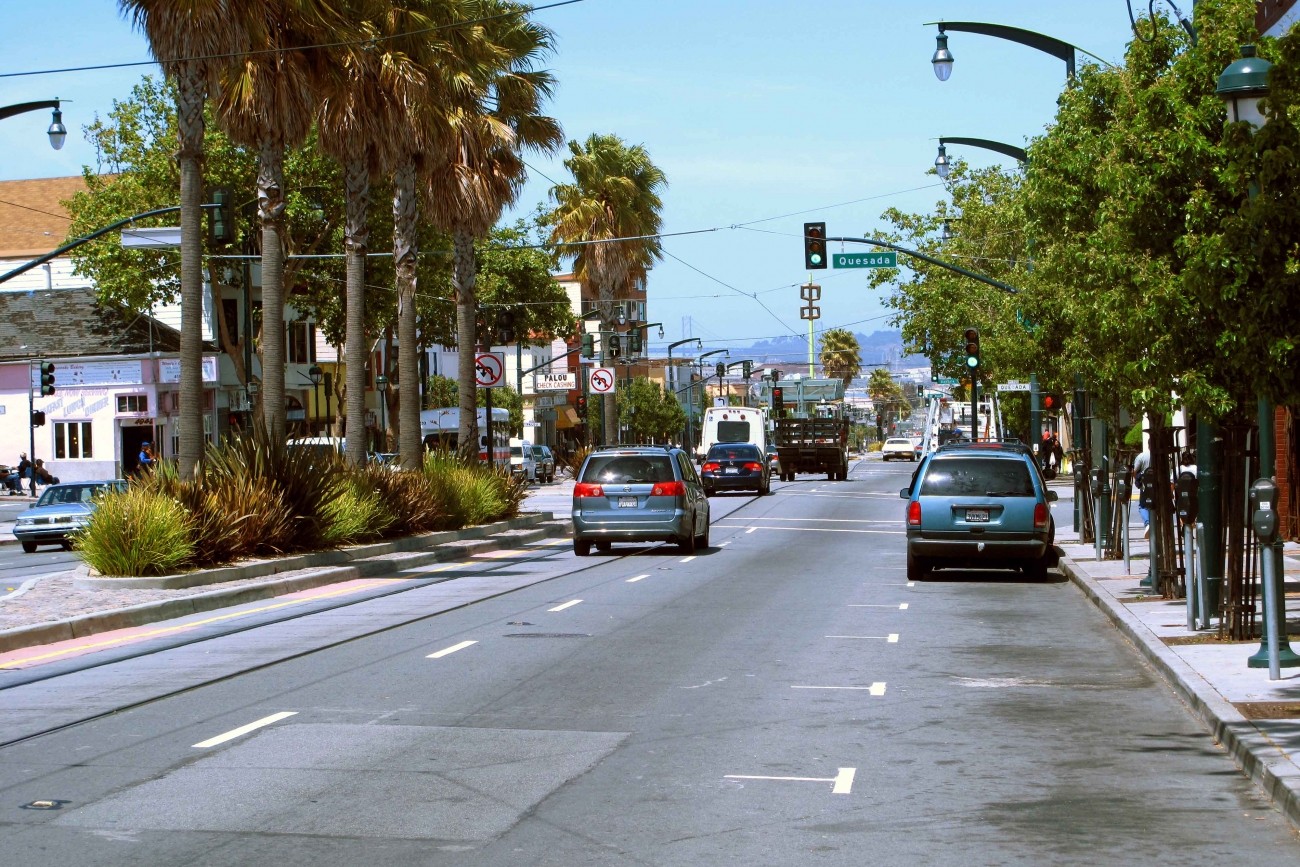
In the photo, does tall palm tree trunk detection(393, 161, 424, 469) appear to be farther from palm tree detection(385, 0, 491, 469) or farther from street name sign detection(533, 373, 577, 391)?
street name sign detection(533, 373, 577, 391)

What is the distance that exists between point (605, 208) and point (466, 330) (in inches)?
724

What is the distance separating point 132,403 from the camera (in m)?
61.2

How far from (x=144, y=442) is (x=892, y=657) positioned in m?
53.4

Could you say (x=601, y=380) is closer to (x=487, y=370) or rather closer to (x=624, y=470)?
(x=487, y=370)

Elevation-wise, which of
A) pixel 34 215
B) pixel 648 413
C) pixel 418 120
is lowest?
pixel 648 413

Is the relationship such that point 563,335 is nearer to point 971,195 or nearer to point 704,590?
point 971,195

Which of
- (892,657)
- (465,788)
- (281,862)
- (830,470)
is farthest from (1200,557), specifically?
(830,470)

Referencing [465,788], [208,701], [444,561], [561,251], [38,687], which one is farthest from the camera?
[561,251]

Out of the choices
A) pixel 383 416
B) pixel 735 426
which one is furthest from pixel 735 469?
pixel 383 416

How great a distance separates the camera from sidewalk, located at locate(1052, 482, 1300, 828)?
8578mm

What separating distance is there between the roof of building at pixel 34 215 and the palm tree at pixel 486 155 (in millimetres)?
36301

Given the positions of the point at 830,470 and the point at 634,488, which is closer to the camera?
the point at 634,488

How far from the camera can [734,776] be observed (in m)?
8.88

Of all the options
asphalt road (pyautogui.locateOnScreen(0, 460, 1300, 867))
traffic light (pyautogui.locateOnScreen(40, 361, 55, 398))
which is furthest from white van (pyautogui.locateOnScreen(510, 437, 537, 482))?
asphalt road (pyautogui.locateOnScreen(0, 460, 1300, 867))
